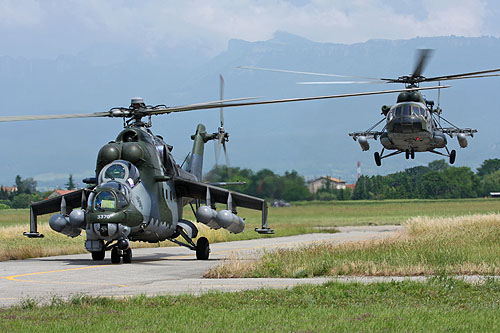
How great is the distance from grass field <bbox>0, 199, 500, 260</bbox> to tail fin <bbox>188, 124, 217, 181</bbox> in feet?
22.2

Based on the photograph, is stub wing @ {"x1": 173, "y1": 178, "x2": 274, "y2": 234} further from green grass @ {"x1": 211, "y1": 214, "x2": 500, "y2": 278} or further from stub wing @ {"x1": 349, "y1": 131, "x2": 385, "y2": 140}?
stub wing @ {"x1": 349, "y1": 131, "x2": 385, "y2": 140}

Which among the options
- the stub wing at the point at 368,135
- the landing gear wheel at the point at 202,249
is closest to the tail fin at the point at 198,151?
the landing gear wheel at the point at 202,249

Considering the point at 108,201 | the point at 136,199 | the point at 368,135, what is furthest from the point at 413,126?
the point at 108,201

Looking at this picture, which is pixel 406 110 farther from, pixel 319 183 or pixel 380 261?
pixel 319 183

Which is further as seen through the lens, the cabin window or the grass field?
the grass field

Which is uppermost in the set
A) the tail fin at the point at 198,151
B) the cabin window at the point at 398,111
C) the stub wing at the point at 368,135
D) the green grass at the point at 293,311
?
the cabin window at the point at 398,111

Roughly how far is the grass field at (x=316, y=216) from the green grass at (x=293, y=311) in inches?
902

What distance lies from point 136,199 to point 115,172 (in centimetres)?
106

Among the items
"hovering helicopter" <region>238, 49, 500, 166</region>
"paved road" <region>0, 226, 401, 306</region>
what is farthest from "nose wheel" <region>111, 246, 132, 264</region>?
"hovering helicopter" <region>238, 49, 500, 166</region>

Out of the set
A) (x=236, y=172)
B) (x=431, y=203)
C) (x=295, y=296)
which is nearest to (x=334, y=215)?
(x=431, y=203)

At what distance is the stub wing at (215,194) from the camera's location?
87.8 feet

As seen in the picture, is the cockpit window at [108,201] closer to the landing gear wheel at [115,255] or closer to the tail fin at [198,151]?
the landing gear wheel at [115,255]

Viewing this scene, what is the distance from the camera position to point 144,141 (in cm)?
2497

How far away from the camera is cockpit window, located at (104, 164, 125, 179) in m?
23.2
